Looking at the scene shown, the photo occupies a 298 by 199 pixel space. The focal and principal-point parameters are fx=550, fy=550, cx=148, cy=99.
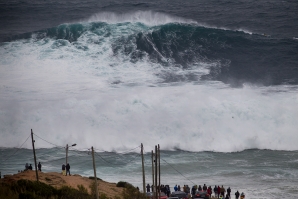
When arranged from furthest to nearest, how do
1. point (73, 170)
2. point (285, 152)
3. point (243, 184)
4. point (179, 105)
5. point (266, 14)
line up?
point (266, 14), point (179, 105), point (285, 152), point (73, 170), point (243, 184)

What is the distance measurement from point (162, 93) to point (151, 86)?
2.09 m

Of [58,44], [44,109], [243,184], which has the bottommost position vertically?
[243,184]

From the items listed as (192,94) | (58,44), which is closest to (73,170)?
(192,94)

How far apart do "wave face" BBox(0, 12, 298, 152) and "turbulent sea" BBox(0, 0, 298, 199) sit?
11 cm

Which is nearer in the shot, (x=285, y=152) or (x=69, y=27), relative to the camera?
(x=285, y=152)

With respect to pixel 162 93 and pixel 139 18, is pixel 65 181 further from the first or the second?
pixel 139 18

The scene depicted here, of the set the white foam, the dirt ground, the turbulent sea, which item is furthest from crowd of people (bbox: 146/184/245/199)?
the white foam

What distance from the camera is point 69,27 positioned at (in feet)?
212

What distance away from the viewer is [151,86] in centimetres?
5141

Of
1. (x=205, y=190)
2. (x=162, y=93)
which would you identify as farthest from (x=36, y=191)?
(x=162, y=93)

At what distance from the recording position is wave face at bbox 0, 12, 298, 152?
4641cm

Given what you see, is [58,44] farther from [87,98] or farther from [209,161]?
[209,161]

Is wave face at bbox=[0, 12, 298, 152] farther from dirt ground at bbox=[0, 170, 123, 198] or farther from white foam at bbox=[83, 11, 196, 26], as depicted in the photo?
dirt ground at bbox=[0, 170, 123, 198]

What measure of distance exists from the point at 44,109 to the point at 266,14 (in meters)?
32.0
